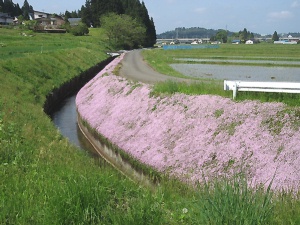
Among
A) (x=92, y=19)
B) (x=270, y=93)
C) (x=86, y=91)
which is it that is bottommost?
(x=86, y=91)

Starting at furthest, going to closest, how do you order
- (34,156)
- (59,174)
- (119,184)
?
(34,156), (59,174), (119,184)

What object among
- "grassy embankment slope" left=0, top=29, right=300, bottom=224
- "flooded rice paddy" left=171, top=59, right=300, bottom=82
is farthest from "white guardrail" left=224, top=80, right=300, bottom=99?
"flooded rice paddy" left=171, top=59, right=300, bottom=82

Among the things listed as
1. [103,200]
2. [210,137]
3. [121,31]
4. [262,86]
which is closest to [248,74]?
[262,86]

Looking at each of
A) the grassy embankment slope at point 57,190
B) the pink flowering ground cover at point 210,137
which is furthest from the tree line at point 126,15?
the grassy embankment slope at point 57,190

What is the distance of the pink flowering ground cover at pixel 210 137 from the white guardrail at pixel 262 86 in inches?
23.1

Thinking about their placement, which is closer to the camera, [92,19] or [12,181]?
[12,181]

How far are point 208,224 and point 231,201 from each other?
51 cm

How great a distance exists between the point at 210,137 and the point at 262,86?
2873mm

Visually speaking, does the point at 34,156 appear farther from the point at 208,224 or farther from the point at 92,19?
the point at 92,19

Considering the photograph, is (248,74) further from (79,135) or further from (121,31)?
(121,31)

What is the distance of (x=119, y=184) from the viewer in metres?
7.59

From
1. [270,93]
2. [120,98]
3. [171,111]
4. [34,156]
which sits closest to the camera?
[34,156]

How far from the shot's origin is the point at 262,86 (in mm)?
13156

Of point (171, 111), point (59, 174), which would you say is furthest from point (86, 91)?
point (59, 174)
